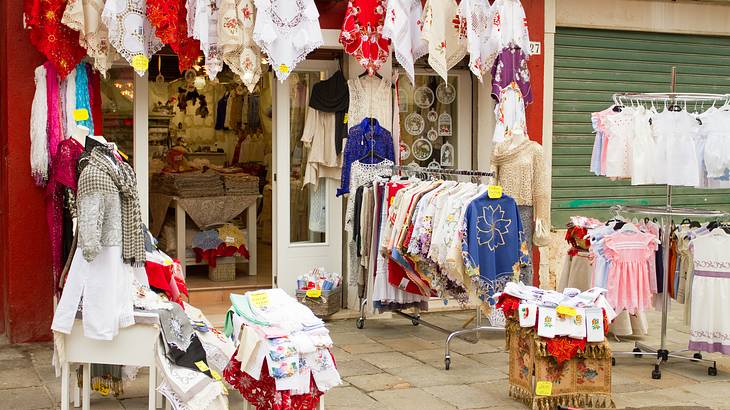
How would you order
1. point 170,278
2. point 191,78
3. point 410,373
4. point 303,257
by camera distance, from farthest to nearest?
point 191,78 → point 303,257 → point 410,373 → point 170,278

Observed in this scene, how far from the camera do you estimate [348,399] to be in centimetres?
700

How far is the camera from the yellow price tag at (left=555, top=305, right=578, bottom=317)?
21.6 ft

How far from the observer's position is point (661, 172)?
7.98 m

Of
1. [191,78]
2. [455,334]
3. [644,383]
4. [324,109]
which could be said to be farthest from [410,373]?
[191,78]

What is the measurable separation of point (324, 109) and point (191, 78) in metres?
2.99

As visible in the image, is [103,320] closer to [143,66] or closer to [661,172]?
[143,66]

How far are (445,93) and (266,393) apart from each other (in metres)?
5.33

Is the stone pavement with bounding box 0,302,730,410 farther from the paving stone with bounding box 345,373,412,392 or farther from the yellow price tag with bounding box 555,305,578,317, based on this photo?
the yellow price tag with bounding box 555,305,578,317

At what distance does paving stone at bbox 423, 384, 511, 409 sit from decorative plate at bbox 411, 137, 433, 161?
11.7 ft

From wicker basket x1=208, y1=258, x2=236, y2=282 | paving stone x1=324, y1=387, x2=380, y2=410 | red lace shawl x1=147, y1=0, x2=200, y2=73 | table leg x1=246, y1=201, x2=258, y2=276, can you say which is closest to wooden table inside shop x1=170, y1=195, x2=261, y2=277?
table leg x1=246, y1=201, x2=258, y2=276

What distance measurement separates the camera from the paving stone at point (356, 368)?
7738 mm

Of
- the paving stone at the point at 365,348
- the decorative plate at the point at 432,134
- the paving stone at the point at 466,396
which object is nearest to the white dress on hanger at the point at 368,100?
the decorative plate at the point at 432,134

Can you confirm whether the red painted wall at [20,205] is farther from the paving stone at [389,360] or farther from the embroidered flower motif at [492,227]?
the embroidered flower motif at [492,227]

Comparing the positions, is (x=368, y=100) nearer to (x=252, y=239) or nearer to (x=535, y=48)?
(x=535, y=48)
